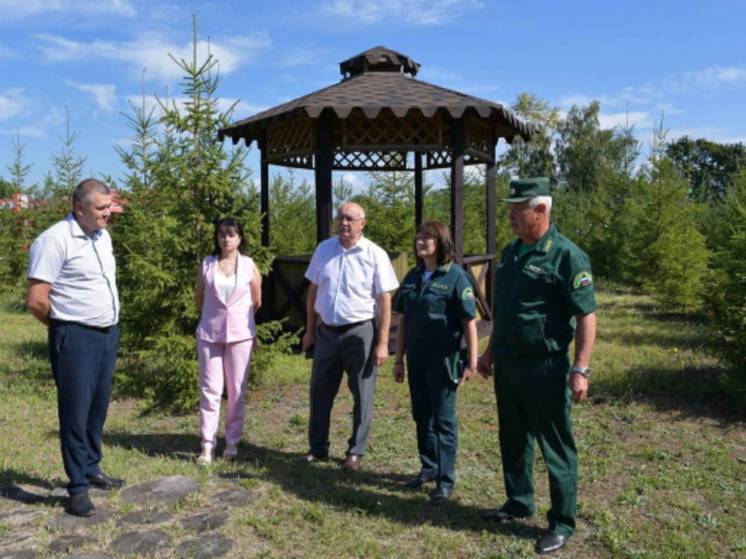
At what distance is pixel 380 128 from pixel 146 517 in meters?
5.97

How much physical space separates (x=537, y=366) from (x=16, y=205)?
16.4 m

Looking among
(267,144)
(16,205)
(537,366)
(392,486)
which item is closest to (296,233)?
(267,144)

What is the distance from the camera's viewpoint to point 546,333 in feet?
11.3

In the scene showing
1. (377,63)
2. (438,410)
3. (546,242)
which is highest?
(377,63)

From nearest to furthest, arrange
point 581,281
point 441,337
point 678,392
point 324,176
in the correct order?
point 581,281 → point 441,337 → point 678,392 → point 324,176

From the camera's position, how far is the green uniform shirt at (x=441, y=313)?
4133mm

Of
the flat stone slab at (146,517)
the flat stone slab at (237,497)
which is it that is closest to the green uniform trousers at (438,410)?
the flat stone slab at (237,497)

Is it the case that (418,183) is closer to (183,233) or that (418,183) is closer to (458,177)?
(458,177)

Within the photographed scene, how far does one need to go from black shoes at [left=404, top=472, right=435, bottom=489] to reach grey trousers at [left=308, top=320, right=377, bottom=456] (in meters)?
0.46

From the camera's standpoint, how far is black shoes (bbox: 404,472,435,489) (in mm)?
4438

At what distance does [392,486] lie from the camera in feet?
14.7

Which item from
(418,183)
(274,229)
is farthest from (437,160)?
(274,229)

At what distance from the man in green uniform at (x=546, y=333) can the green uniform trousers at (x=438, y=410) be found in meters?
0.57

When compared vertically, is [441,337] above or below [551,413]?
above
